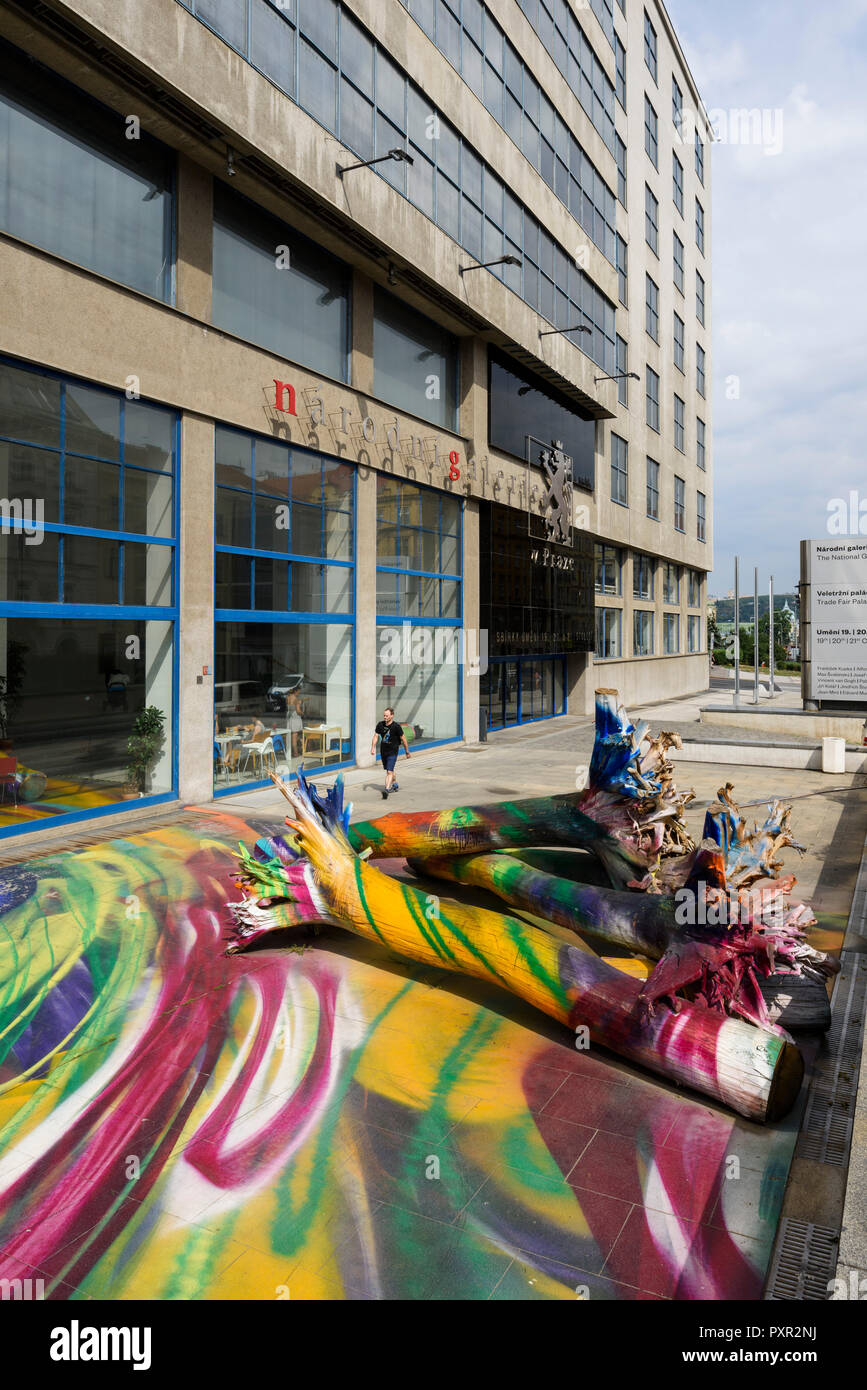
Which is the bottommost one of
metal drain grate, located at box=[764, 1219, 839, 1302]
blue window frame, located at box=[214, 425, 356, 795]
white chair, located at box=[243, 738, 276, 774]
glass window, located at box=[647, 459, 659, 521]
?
metal drain grate, located at box=[764, 1219, 839, 1302]

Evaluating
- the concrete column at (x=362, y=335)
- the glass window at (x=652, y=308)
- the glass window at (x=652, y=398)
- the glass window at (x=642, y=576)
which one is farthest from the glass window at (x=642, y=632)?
the concrete column at (x=362, y=335)

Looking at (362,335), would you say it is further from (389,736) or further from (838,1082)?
(838,1082)

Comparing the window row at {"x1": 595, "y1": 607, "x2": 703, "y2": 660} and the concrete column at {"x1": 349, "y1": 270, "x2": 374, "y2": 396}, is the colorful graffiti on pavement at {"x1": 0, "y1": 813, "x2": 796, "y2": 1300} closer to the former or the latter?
the concrete column at {"x1": 349, "y1": 270, "x2": 374, "y2": 396}

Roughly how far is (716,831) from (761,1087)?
1.93 meters

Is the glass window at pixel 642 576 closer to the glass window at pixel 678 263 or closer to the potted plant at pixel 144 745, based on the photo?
the glass window at pixel 678 263

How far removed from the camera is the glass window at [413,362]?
21.7m

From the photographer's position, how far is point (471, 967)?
23.4 ft

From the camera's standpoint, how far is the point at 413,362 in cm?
2320

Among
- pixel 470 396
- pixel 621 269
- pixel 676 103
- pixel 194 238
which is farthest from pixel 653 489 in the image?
pixel 194 238

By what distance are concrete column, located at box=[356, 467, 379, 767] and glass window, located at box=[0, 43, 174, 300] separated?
668 centimetres

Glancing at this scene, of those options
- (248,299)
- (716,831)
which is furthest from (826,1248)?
(248,299)

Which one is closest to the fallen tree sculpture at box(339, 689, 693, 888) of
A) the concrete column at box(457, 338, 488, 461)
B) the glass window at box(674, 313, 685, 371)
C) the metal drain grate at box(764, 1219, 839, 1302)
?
the metal drain grate at box(764, 1219, 839, 1302)

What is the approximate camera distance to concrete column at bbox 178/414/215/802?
1552 cm
